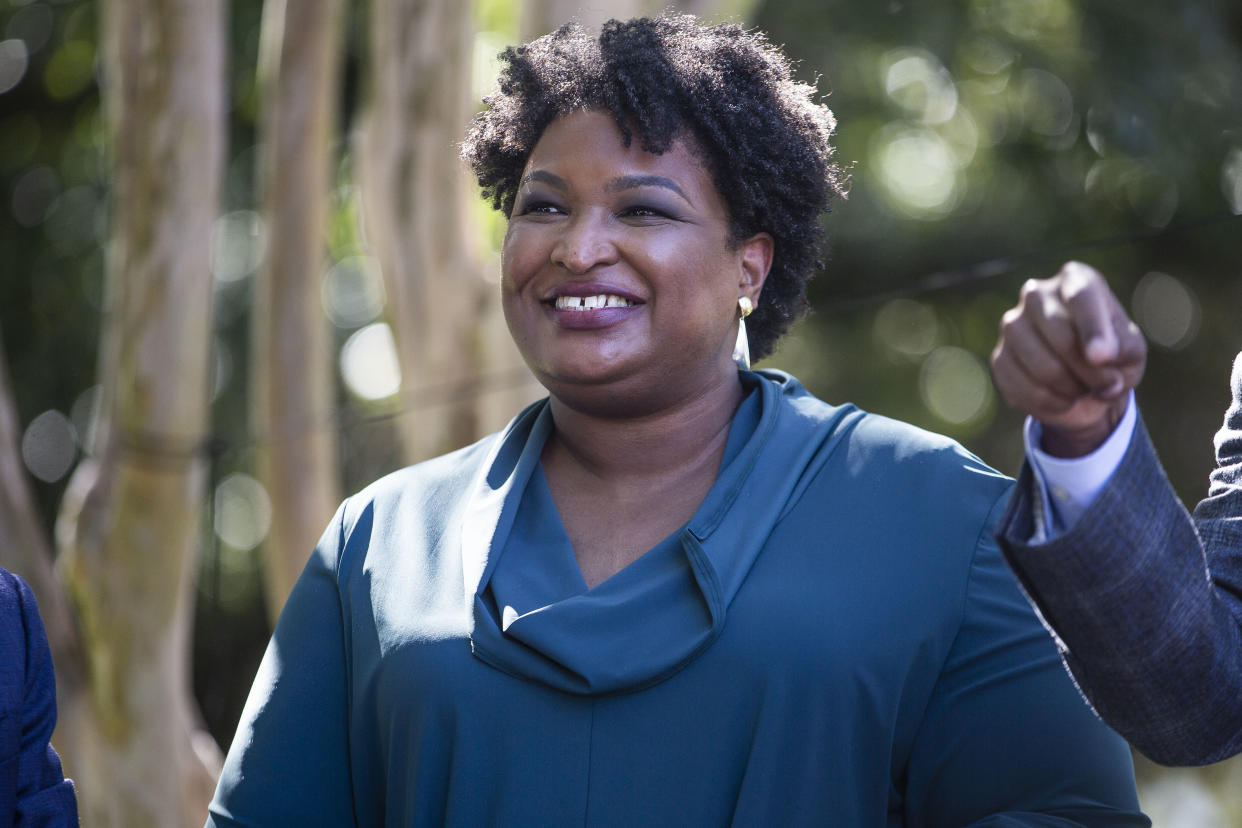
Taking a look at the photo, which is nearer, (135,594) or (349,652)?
(349,652)

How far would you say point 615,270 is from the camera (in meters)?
2.13

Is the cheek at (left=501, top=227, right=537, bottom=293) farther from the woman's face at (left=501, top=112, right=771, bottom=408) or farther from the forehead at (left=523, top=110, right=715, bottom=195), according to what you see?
the forehead at (left=523, top=110, right=715, bottom=195)

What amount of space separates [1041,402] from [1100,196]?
28.8 feet

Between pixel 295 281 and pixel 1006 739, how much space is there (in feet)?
13.9

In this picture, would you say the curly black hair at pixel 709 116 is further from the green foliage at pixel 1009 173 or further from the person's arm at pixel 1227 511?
the green foliage at pixel 1009 173

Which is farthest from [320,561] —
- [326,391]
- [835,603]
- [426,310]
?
[326,391]

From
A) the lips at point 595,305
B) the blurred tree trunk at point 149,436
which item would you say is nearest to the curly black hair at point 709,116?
the lips at point 595,305

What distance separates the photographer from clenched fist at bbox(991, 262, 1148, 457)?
1353mm

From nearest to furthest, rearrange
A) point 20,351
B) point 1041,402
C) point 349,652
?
point 1041,402, point 349,652, point 20,351

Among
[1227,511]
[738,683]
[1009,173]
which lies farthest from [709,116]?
[1009,173]

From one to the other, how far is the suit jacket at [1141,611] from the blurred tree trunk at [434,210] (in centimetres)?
398

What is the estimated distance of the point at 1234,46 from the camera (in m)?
7.51

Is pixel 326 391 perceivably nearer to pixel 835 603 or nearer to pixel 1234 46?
pixel 835 603

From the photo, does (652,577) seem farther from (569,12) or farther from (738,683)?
(569,12)
